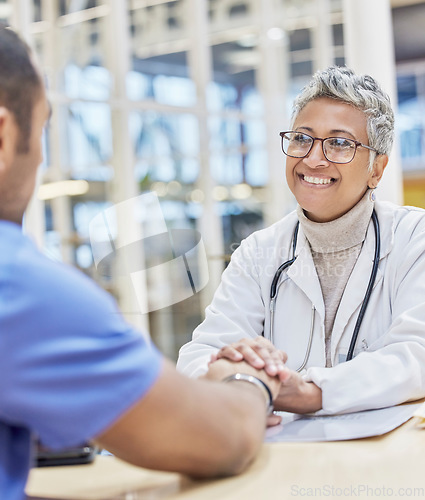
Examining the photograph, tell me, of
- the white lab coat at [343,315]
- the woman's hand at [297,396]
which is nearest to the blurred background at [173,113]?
the white lab coat at [343,315]

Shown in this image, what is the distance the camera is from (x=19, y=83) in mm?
792

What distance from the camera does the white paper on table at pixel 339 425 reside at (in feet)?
3.80

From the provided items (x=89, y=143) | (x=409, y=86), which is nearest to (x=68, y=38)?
(x=89, y=143)

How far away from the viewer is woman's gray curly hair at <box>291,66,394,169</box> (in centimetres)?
176

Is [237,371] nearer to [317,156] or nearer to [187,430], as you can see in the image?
[187,430]

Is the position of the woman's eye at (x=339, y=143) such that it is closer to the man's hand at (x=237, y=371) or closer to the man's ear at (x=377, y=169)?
the man's ear at (x=377, y=169)

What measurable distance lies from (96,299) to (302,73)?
633 centimetres

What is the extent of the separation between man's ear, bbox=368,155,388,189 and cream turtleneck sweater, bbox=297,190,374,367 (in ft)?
0.20

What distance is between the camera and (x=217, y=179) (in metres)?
5.39

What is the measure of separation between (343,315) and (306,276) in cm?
16

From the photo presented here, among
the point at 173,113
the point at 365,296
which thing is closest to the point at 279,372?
the point at 365,296

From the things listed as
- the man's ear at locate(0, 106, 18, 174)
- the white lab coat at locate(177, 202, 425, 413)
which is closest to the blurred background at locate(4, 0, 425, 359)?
the white lab coat at locate(177, 202, 425, 413)

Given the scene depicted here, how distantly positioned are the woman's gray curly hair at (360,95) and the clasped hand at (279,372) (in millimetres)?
744

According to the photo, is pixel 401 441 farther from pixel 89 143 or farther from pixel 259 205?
pixel 259 205
